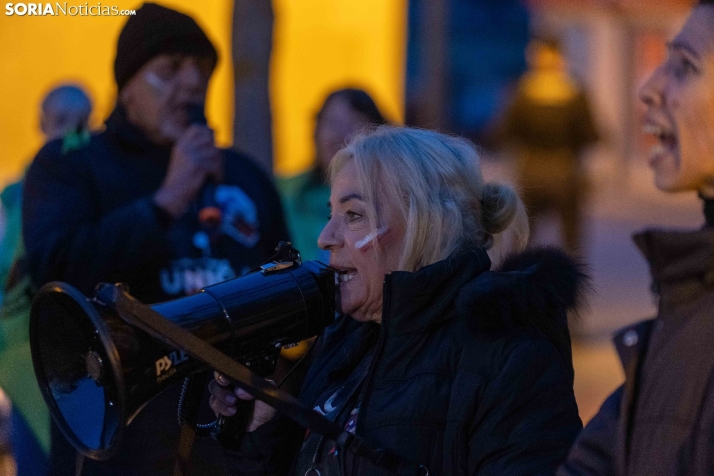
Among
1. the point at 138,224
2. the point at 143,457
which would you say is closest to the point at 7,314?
the point at 138,224

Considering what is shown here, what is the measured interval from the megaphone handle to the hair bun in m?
0.72

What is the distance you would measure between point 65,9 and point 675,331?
100 inches

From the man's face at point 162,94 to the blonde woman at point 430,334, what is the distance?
97 cm

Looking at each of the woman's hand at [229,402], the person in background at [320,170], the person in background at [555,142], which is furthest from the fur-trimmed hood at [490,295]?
the person in background at [555,142]

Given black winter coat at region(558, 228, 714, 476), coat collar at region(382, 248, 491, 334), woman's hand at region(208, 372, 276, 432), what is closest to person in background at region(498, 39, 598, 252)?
woman's hand at region(208, 372, 276, 432)

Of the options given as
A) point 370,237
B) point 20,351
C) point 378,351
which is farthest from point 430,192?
point 20,351

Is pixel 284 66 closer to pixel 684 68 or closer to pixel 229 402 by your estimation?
pixel 229 402

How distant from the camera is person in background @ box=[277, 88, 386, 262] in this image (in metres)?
4.64

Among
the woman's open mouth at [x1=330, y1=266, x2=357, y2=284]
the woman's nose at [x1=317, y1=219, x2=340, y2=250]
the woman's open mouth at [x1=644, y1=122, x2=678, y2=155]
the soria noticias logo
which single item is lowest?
the woman's open mouth at [x1=330, y1=266, x2=357, y2=284]

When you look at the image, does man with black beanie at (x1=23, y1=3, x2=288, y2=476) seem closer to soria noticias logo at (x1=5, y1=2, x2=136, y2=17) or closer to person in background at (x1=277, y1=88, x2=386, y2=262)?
soria noticias logo at (x1=5, y1=2, x2=136, y2=17)

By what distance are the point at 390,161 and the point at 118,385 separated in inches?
32.9

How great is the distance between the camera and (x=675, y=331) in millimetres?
1454

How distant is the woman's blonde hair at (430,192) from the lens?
2.24 metres

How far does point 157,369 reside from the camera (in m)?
1.91
